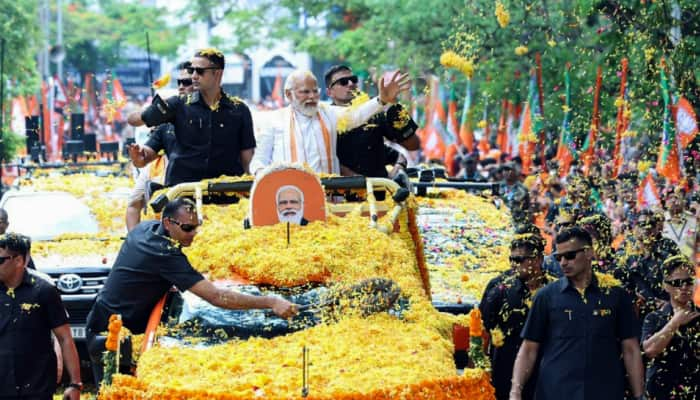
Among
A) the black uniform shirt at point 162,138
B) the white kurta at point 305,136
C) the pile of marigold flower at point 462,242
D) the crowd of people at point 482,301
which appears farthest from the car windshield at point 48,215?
the white kurta at point 305,136

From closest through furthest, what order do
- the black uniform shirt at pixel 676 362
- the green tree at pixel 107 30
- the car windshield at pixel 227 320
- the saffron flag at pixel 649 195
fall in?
the car windshield at pixel 227 320 → the black uniform shirt at pixel 676 362 → the saffron flag at pixel 649 195 → the green tree at pixel 107 30

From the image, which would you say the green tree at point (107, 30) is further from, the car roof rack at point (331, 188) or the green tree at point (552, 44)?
the car roof rack at point (331, 188)

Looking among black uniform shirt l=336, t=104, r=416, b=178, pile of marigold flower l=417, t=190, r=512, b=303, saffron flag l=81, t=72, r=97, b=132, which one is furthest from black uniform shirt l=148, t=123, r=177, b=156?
saffron flag l=81, t=72, r=97, b=132

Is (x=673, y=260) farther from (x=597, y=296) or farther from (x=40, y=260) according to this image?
(x=40, y=260)

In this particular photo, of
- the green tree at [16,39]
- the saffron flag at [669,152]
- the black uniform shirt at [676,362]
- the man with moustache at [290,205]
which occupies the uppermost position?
the green tree at [16,39]

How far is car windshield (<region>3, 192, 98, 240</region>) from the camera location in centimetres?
1474

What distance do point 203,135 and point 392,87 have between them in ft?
5.42

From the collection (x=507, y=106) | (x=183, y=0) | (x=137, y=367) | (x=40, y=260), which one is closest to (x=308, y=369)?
(x=137, y=367)

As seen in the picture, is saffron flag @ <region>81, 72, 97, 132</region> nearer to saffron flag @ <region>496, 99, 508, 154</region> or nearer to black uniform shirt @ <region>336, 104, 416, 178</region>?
saffron flag @ <region>496, 99, 508, 154</region>

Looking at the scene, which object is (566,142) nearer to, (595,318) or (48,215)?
(48,215)

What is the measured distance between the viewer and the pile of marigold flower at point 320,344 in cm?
682

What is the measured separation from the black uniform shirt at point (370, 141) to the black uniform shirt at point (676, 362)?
3381mm

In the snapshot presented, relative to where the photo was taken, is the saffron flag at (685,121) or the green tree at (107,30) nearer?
the saffron flag at (685,121)

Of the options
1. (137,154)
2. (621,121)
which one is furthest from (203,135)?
(621,121)
